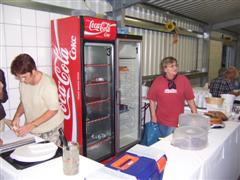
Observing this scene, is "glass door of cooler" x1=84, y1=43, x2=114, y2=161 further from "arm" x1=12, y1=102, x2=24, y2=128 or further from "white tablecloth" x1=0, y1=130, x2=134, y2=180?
"white tablecloth" x1=0, y1=130, x2=134, y2=180

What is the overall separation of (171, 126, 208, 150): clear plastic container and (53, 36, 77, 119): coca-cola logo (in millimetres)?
1543

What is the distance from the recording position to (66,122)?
10.5 feet

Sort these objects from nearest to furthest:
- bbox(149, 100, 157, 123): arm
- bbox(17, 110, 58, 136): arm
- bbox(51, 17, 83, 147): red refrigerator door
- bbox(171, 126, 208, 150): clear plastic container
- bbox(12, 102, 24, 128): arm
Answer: bbox(171, 126, 208, 150): clear plastic container → bbox(17, 110, 58, 136): arm → bbox(12, 102, 24, 128): arm → bbox(51, 17, 83, 147): red refrigerator door → bbox(149, 100, 157, 123): arm

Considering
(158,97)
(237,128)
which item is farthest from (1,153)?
(237,128)

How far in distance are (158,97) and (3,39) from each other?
2.04 metres

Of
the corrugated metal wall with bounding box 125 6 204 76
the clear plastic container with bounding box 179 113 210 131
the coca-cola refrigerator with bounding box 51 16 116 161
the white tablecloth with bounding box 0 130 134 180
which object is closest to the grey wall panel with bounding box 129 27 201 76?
the corrugated metal wall with bounding box 125 6 204 76

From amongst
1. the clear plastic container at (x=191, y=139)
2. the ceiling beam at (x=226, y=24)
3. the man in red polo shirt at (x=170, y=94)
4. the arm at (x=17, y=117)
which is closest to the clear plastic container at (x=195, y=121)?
the clear plastic container at (x=191, y=139)

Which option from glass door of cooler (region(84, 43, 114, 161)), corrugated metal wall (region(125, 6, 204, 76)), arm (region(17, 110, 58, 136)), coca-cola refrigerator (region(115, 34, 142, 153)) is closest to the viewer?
arm (region(17, 110, 58, 136))

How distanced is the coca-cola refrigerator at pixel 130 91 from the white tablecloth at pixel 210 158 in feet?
5.36

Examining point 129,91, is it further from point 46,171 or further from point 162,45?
point 46,171

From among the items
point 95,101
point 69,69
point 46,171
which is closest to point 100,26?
point 69,69

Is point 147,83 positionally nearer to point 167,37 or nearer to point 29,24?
point 167,37

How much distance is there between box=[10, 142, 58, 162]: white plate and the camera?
1.64m

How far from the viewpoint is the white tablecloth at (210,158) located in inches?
65.6
